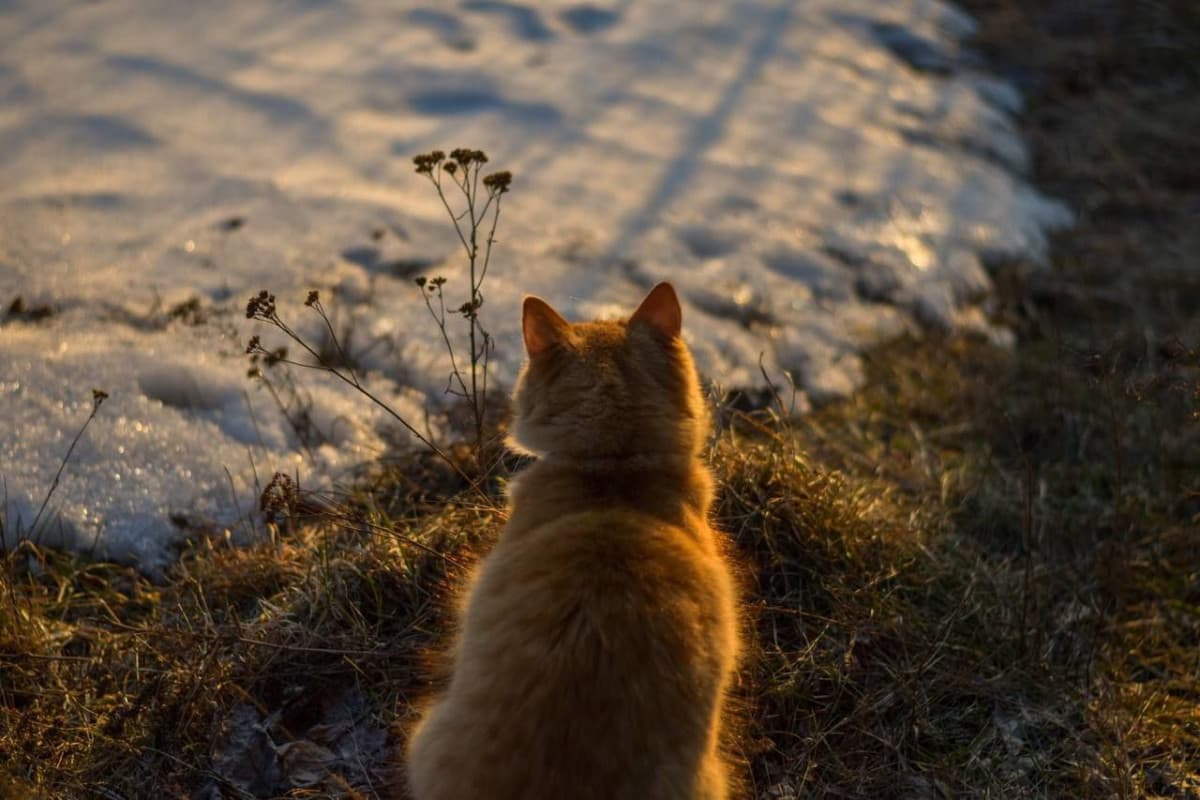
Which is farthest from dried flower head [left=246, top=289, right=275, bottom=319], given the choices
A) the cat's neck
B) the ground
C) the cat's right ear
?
the cat's neck

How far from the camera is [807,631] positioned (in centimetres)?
309

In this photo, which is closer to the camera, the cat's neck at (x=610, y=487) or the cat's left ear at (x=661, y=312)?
the cat's neck at (x=610, y=487)

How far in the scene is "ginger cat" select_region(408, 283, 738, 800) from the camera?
185 cm

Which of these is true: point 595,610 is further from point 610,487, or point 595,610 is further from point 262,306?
point 262,306

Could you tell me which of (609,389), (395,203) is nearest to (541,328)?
(609,389)

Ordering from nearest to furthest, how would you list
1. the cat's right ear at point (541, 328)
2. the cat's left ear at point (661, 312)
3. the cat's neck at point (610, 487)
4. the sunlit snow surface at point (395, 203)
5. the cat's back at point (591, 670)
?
the cat's back at point (591, 670), the cat's neck at point (610, 487), the cat's right ear at point (541, 328), the cat's left ear at point (661, 312), the sunlit snow surface at point (395, 203)

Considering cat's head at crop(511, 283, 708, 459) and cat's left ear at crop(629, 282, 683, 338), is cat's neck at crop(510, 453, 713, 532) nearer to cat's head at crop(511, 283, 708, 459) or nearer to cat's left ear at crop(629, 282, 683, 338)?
cat's head at crop(511, 283, 708, 459)

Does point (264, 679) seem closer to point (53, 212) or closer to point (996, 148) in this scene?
point (53, 212)

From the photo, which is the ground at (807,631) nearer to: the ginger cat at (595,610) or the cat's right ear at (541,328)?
the ginger cat at (595,610)

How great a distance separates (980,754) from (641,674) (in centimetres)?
147

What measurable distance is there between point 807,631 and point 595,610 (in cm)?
134

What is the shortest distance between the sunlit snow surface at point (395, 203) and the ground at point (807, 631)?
1.57 ft

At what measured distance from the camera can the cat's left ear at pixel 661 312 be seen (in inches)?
104

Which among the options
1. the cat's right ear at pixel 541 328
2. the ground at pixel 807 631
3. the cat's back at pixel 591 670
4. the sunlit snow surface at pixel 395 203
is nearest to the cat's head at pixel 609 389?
the cat's right ear at pixel 541 328
